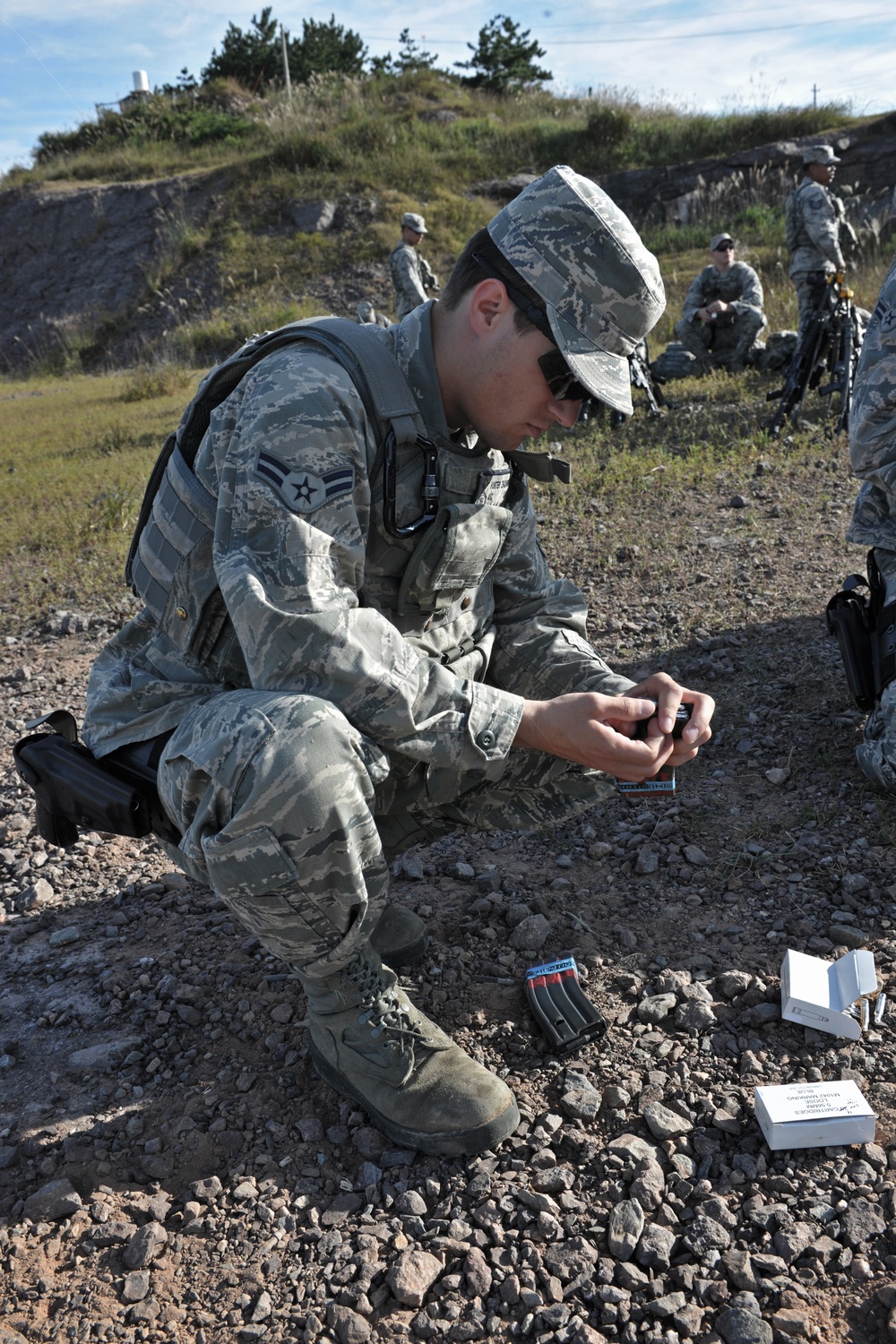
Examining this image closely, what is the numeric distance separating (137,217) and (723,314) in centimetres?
1408

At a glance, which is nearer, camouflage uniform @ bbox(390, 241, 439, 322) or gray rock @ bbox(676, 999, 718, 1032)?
gray rock @ bbox(676, 999, 718, 1032)

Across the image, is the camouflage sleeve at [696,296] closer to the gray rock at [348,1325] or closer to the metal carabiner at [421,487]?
the metal carabiner at [421,487]

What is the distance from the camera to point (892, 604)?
8.95 feet

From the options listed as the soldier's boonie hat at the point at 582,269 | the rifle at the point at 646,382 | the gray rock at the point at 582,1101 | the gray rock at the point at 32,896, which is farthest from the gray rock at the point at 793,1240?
the rifle at the point at 646,382

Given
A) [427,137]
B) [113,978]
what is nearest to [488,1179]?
[113,978]

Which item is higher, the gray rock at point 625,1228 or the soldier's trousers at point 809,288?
the soldier's trousers at point 809,288

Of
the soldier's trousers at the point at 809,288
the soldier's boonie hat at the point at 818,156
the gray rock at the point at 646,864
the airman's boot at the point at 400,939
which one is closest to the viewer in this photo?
the airman's boot at the point at 400,939

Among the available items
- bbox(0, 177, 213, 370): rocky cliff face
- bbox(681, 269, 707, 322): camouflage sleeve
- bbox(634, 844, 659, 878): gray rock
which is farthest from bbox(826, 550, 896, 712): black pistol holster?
bbox(0, 177, 213, 370): rocky cliff face

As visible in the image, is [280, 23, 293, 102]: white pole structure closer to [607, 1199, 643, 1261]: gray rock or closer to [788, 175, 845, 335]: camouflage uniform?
[788, 175, 845, 335]: camouflage uniform

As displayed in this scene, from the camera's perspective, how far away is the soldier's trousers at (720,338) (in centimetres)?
919

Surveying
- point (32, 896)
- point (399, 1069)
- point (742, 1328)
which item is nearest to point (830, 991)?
point (742, 1328)

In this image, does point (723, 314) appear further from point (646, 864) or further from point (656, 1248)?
point (656, 1248)

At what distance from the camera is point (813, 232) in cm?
771

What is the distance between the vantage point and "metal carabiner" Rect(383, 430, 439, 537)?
5.71 feet
